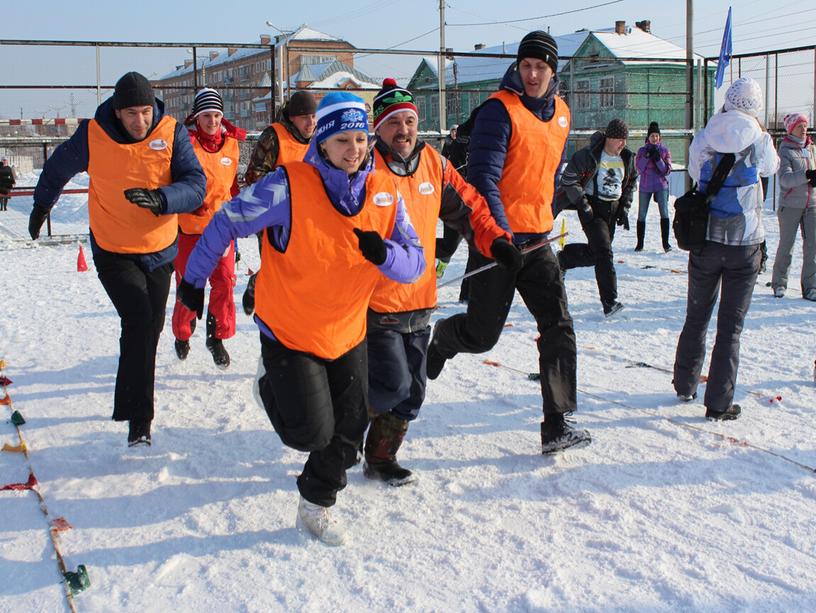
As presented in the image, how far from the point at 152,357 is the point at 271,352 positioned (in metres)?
1.41

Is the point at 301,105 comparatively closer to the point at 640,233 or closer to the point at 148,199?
the point at 148,199

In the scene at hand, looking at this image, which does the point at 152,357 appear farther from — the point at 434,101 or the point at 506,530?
the point at 434,101

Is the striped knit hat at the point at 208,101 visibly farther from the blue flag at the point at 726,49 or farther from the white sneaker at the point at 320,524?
the blue flag at the point at 726,49

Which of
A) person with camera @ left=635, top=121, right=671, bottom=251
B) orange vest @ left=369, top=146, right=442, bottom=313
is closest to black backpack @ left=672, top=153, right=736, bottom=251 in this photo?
orange vest @ left=369, top=146, right=442, bottom=313

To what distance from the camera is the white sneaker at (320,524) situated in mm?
3111

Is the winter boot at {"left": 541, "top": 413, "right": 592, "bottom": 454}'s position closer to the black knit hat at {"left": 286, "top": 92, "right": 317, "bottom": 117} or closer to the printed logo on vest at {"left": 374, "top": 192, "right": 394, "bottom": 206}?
the printed logo on vest at {"left": 374, "top": 192, "right": 394, "bottom": 206}

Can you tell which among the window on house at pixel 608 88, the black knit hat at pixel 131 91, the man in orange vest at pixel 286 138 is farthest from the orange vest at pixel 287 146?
the window on house at pixel 608 88

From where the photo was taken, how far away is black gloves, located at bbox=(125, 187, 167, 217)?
3768 millimetres

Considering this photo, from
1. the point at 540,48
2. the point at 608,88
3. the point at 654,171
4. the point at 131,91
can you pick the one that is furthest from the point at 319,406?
the point at 608,88

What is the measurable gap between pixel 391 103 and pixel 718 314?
2.33 m

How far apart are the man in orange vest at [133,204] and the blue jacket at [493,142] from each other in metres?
1.46

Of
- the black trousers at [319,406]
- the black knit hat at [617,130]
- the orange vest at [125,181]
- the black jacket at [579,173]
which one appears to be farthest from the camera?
the black knit hat at [617,130]

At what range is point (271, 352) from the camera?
309 cm

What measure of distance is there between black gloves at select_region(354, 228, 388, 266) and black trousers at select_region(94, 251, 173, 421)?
1.84 meters
